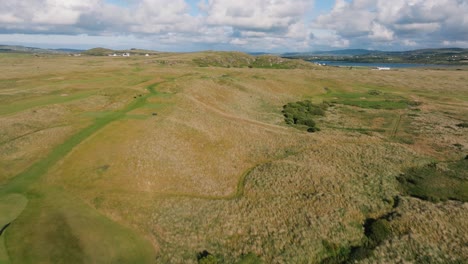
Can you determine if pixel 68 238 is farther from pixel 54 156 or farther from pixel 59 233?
pixel 54 156

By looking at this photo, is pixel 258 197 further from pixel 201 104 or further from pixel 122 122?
pixel 201 104

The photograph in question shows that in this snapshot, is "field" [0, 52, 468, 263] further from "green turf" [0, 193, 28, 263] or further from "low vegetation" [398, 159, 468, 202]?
"low vegetation" [398, 159, 468, 202]

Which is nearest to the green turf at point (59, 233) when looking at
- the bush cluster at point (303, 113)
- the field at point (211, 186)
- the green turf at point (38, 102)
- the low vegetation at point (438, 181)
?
the field at point (211, 186)

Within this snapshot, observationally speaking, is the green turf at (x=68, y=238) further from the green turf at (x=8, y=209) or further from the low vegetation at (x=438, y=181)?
the low vegetation at (x=438, y=181)

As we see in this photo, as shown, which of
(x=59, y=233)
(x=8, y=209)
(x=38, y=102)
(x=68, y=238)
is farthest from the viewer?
(x=38, y=102)

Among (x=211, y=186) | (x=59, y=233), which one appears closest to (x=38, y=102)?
(x=59, y=233)

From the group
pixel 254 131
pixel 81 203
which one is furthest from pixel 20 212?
pixel 254 131

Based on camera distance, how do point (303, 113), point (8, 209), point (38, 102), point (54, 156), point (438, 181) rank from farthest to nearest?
point (303, 113), point (38, 102), point (438, 181), point (54, 156), point (8, 209)
